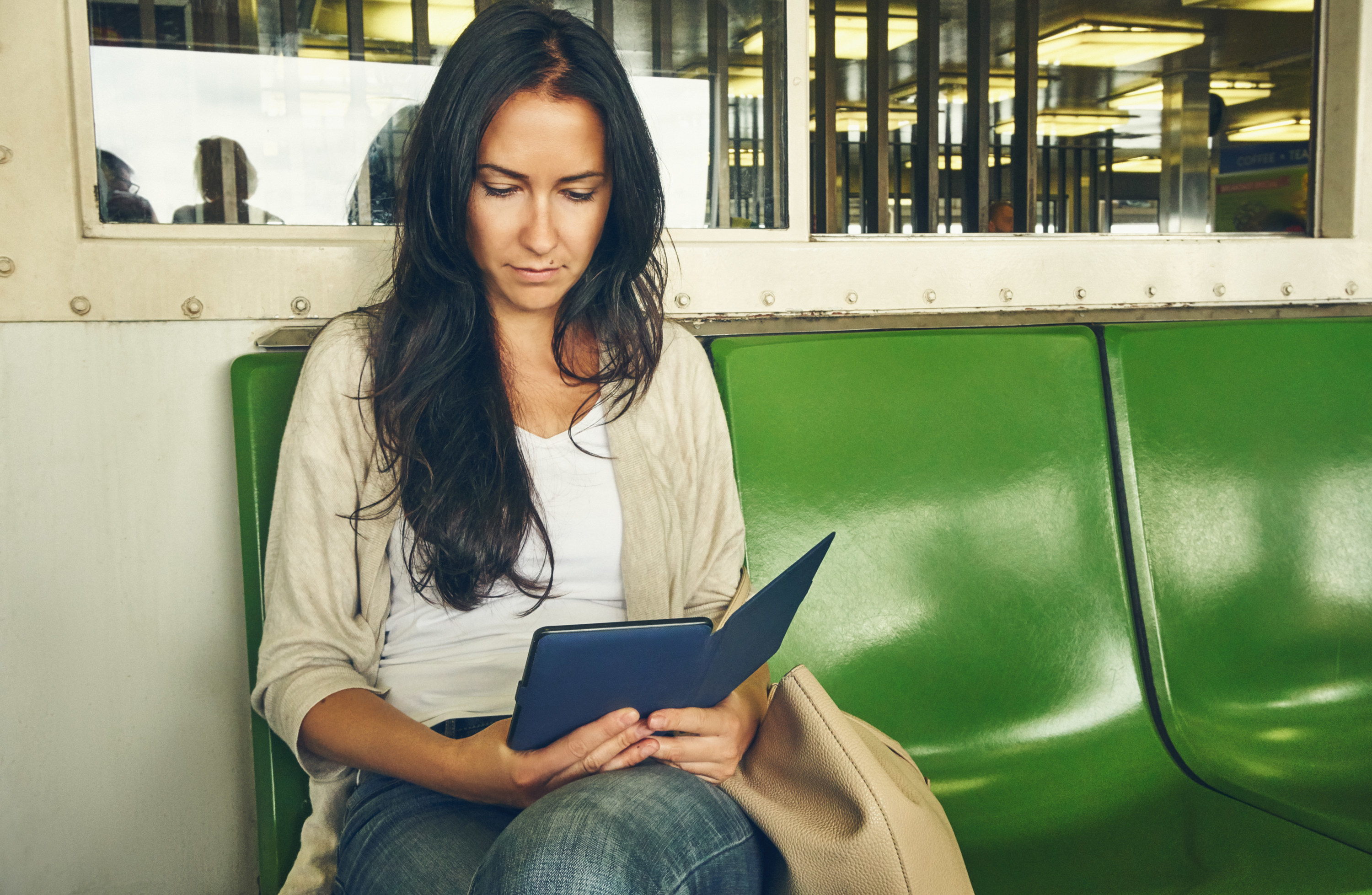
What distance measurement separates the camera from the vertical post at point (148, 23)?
145 centimetres

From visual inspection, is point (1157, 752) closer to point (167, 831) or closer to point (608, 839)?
point (608, 839)

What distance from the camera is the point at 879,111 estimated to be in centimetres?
221

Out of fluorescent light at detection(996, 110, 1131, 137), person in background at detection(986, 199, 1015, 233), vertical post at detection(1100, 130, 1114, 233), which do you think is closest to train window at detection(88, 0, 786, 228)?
person in background at detection(986, 199, 1015, 233)

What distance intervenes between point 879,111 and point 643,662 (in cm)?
173

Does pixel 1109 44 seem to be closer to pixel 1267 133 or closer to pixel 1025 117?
pixel 1267 133

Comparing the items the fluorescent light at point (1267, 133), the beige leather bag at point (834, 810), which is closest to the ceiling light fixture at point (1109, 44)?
the fluorescent light at point (1267, 133)

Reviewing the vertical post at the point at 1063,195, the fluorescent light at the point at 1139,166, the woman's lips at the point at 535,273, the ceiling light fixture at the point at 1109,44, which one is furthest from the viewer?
the fluorescent light at the point at 1139,166

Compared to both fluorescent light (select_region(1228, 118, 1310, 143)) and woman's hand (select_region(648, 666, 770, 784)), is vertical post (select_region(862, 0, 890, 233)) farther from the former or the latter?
fluorescent light (select_region(1228, 118, 1310, 143))

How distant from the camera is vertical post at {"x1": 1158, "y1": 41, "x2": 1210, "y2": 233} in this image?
9.77m

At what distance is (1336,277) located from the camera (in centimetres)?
209

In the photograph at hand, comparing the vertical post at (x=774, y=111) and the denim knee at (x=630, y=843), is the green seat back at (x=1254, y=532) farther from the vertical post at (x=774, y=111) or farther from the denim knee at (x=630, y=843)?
the denim knee at (x=630, y=843)

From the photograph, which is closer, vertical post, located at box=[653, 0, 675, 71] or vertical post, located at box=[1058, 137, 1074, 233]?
vertical post, located at box=[653, 0, 675, 71]

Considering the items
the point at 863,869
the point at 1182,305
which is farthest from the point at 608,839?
the point at 1182,305

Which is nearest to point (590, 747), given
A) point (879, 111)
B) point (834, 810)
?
point (834, 810)
